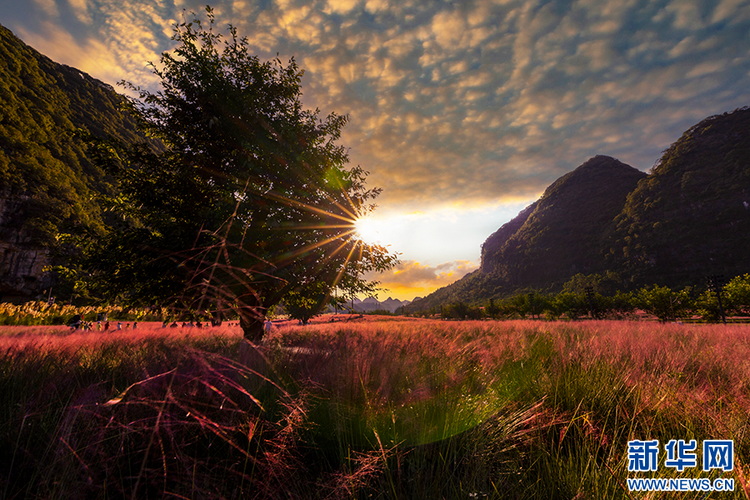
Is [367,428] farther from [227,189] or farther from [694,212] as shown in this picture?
[694,212]

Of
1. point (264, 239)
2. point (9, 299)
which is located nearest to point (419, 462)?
point (264, 239)

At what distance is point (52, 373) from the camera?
323cm

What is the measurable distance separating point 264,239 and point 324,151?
366cm

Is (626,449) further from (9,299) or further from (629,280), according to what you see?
(629,280)

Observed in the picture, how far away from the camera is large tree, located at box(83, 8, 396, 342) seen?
6023 millimetres

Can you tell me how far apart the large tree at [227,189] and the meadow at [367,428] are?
2.59 m

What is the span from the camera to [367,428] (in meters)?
2.28

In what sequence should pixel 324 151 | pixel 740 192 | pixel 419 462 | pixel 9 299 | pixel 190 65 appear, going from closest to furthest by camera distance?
pixel 419 462 < pixel 190 65 < pixel 324 151 < pixel 9 299 < pixel 740 192

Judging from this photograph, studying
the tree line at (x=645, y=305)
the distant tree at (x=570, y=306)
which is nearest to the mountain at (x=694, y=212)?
the tree line at (x=645, y=305)

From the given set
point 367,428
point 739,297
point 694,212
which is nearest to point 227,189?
point 367,428

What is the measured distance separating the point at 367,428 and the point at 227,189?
606cm

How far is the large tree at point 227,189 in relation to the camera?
602 cm

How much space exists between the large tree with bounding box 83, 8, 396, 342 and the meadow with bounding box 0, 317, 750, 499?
2.59 meters

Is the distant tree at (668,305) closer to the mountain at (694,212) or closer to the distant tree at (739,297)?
the distant tree at (739,297)
